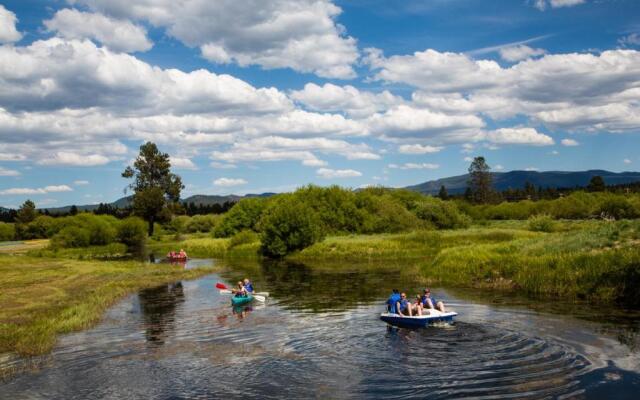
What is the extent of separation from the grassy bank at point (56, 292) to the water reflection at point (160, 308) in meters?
2.08

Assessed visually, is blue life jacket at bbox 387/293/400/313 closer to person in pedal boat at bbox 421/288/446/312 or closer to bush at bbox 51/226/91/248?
person in pedal boat at bbox 421/288/446/312

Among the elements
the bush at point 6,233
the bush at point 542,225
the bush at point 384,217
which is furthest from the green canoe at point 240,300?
the bush at point 6,233

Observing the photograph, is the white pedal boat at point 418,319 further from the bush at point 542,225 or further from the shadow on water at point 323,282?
the bush at point 542,225

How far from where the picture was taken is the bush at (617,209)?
110 m

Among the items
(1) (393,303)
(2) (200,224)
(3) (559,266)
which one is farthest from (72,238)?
(3) (559,266)

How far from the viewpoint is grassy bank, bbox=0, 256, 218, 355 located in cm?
2669

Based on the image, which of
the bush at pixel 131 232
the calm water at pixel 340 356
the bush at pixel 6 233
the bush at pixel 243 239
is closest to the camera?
the calm water at pixel 340 356

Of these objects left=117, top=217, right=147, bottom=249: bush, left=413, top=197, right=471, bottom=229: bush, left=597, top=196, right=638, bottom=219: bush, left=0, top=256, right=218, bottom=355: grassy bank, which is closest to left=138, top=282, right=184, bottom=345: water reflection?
left=0, top=256, right=218, bottom=355: grassy bank

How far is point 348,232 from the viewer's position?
9581cm

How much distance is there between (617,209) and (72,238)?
10833cm

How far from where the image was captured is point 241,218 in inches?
4252

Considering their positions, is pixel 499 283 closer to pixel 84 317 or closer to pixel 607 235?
pixel 607 235

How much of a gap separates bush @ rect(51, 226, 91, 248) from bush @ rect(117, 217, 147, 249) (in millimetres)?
12904

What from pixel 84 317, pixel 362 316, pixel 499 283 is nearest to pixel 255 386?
pixel 362 316
